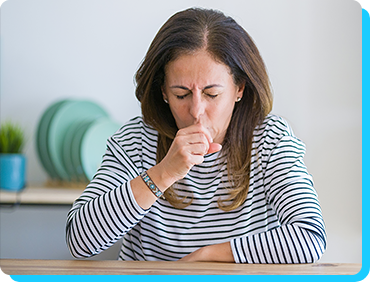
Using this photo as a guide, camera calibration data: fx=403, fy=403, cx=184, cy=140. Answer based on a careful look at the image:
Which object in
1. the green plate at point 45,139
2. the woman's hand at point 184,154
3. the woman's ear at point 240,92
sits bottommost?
the green plate at point 45,139

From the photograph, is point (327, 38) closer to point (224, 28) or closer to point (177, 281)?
point (224, 28)

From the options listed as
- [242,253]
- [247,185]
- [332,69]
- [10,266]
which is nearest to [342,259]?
[332,69]

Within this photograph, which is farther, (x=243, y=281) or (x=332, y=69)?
(x=332, y=69)

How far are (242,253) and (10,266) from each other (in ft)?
1.26

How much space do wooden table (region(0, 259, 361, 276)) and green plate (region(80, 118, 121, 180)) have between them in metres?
1.07

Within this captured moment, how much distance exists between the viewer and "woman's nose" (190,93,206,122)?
80 cm

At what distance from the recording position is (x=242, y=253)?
28.7 inches

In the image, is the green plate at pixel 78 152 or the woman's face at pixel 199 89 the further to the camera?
the green plate at pixel 78 152

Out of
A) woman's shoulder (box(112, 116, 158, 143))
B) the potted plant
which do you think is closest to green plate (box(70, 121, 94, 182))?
the potted plant

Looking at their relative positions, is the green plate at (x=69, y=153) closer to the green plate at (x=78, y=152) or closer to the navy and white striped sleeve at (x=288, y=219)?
the green plate at (x=78, y=152)

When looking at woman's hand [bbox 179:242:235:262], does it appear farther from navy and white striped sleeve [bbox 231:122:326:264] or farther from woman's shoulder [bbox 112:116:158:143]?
woman's shoulder [bbox 112:116:158:143]

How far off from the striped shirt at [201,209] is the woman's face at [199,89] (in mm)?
130

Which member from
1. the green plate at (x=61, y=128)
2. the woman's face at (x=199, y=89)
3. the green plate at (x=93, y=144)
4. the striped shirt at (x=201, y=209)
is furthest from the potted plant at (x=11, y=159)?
the woman's face at (x=199, y=89)

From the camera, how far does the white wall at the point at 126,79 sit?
1.72 metres
